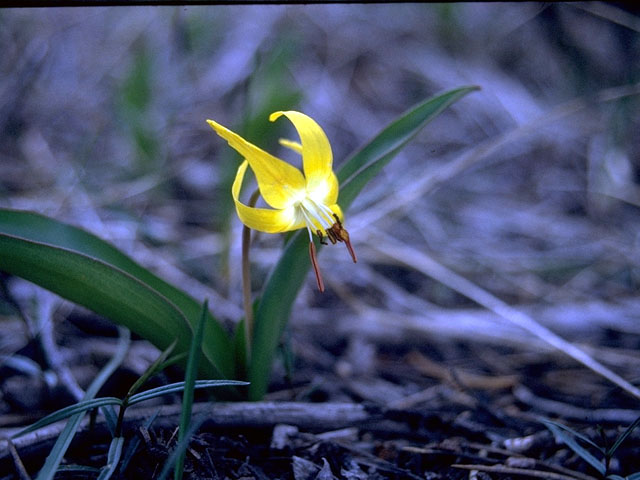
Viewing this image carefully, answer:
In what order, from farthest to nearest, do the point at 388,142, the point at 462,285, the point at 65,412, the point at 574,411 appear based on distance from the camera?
the point at 462,285 < the point at 574,411 < the point at 388,142 < the point at 65,412

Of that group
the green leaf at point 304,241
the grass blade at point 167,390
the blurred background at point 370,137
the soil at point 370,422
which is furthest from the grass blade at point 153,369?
the blurred background at point 370,137

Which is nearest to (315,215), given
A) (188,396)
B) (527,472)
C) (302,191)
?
(302,191)

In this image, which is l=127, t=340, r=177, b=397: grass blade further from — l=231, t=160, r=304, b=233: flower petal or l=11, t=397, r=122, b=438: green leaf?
l=231, t=160, r=304, b=233: flower petal

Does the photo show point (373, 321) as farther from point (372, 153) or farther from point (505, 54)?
point (505, 54)

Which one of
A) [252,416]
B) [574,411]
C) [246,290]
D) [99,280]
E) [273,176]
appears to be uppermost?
[273,176]

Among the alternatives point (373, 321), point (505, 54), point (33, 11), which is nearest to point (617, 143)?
point (505, 54)

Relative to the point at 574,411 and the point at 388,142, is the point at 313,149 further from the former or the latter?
the point at 574,411
